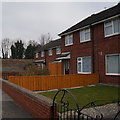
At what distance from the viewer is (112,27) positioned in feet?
42.3

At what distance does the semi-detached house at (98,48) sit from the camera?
12607mm

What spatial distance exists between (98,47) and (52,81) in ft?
17.9

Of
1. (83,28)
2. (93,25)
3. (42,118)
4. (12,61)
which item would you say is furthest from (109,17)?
(12,61)

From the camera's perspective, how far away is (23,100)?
243 inches

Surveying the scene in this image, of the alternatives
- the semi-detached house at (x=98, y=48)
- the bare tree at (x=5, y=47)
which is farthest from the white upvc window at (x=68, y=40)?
the bare tree at (x=5, y=47)

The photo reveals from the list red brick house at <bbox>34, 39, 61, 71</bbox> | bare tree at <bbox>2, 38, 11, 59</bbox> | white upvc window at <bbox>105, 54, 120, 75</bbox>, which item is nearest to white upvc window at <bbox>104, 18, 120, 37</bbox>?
white upvc window at <bbox>105, 54, 120, 75</bbox>

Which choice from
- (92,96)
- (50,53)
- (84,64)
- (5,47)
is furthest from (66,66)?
(5,47)

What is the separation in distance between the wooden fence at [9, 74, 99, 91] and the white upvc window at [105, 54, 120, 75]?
4.69 ft

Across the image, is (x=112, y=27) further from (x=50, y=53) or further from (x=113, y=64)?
(x=50, y=53)

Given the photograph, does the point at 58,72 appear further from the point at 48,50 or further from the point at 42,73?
the point at 48,50

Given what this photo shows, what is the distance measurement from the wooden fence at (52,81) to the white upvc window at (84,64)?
1.76 metres

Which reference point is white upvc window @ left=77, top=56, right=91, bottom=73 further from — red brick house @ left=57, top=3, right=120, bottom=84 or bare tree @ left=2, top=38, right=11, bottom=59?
bare tree @ left=2, top=38, right=11, bottom=59

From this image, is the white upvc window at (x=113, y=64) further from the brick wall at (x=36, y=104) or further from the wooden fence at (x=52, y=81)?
the brick wall at (x=36, y=104)

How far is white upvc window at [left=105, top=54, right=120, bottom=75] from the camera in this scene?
1233 centimetres
